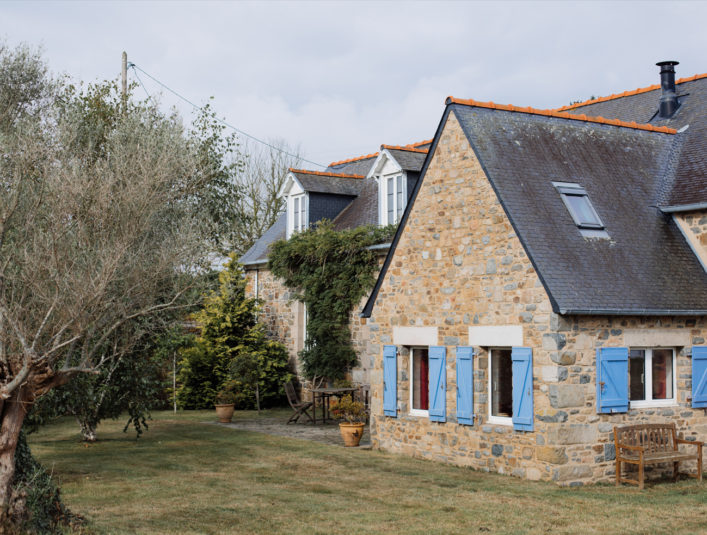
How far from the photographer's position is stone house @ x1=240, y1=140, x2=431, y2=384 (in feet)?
62.2

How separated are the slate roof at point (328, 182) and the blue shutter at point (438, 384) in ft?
30.7

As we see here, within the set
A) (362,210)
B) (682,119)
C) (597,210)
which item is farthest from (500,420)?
(362,210)

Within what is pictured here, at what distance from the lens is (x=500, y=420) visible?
11.9m

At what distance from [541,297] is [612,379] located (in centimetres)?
153

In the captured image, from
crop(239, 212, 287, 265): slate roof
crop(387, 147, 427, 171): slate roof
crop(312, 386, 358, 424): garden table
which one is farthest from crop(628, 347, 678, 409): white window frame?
crop(239, 212, 287, 265): slate roof

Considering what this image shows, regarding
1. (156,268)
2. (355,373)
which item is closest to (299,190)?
(355,373)

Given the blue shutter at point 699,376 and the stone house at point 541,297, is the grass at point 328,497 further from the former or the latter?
the blue shutter at point 699,376

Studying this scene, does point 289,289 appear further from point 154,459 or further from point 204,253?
point 204,253

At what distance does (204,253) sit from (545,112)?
22.3 ft

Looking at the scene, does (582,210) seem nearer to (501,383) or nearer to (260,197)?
(501,383)

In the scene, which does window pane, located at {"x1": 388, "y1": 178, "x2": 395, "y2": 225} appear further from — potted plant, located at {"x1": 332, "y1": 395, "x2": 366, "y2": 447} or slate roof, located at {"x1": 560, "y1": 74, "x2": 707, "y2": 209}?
potted plant, located at {"x1": 332, "y1": 395, "x2": 366, "y2": 447}

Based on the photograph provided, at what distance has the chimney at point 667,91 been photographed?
16.7 m

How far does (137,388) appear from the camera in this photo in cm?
1326

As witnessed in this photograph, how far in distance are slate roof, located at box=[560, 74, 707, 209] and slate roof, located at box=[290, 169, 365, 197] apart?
19.6 ft
